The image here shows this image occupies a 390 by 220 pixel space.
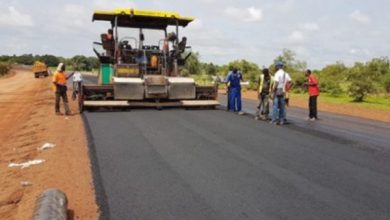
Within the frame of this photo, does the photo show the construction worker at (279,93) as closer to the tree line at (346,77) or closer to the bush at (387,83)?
the tree line at (346,77)

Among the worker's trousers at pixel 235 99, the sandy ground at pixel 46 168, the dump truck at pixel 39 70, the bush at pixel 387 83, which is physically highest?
the dump truck at pixel 39 70

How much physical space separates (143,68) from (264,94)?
449 centimetres

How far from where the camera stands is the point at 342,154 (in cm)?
925

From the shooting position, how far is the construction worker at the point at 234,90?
17.0 m

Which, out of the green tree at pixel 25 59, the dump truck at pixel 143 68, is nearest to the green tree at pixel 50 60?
the green tree at pixel 25 59

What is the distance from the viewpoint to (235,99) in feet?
56.0

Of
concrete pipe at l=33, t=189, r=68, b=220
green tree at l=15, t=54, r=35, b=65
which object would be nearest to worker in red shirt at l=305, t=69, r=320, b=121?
concrete pipe at l=33, t=189, r=68, b=220

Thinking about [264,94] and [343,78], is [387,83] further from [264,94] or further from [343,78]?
[264,94]

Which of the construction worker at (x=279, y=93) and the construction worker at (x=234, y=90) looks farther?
the construction worker at (x=234, y=90)

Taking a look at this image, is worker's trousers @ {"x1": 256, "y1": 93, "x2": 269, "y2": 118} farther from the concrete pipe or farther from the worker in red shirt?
the concrete pipe

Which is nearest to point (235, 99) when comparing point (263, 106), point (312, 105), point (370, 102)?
point (263, 106)

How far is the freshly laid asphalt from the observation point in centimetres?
585

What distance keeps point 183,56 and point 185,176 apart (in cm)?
1098

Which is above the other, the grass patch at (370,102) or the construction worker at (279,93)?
the construction worker at (279,93)
